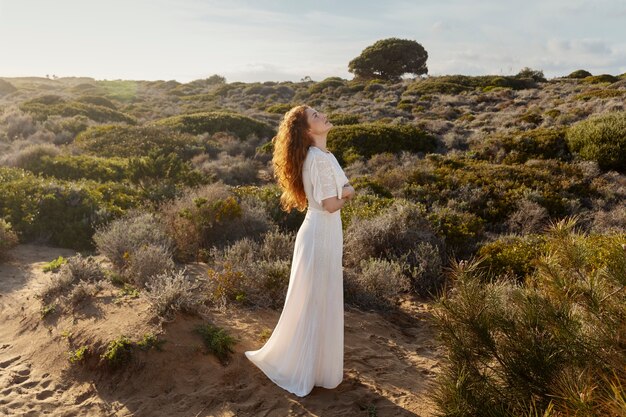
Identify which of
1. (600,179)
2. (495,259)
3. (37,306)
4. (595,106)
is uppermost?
(595,106)

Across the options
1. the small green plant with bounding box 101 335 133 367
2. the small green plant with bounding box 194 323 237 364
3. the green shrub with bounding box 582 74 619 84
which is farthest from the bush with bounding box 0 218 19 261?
the green shrub with bounding box 582 74 619 84

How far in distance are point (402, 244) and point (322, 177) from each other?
456 centimetres

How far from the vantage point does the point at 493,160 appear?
15336 mm

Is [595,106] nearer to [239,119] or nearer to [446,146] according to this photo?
[446,146]

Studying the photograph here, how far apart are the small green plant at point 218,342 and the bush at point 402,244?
3.16 m

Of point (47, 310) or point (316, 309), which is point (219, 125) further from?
point (316, 309)

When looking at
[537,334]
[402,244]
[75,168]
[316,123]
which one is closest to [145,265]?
[316,123]

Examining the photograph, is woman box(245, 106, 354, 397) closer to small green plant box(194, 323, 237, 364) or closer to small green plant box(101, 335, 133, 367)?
small green plant box(194, 323, 237, 364)

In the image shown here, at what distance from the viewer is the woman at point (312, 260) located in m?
4.14

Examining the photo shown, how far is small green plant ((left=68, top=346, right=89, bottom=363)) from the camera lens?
200 inches

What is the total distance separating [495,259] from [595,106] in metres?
16.1

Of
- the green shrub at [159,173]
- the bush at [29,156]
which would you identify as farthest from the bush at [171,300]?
the bush at [29,156]

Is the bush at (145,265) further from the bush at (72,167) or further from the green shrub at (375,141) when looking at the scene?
the green shrub at (375,141)

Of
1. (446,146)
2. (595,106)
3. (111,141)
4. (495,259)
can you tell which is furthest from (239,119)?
(495,259)
